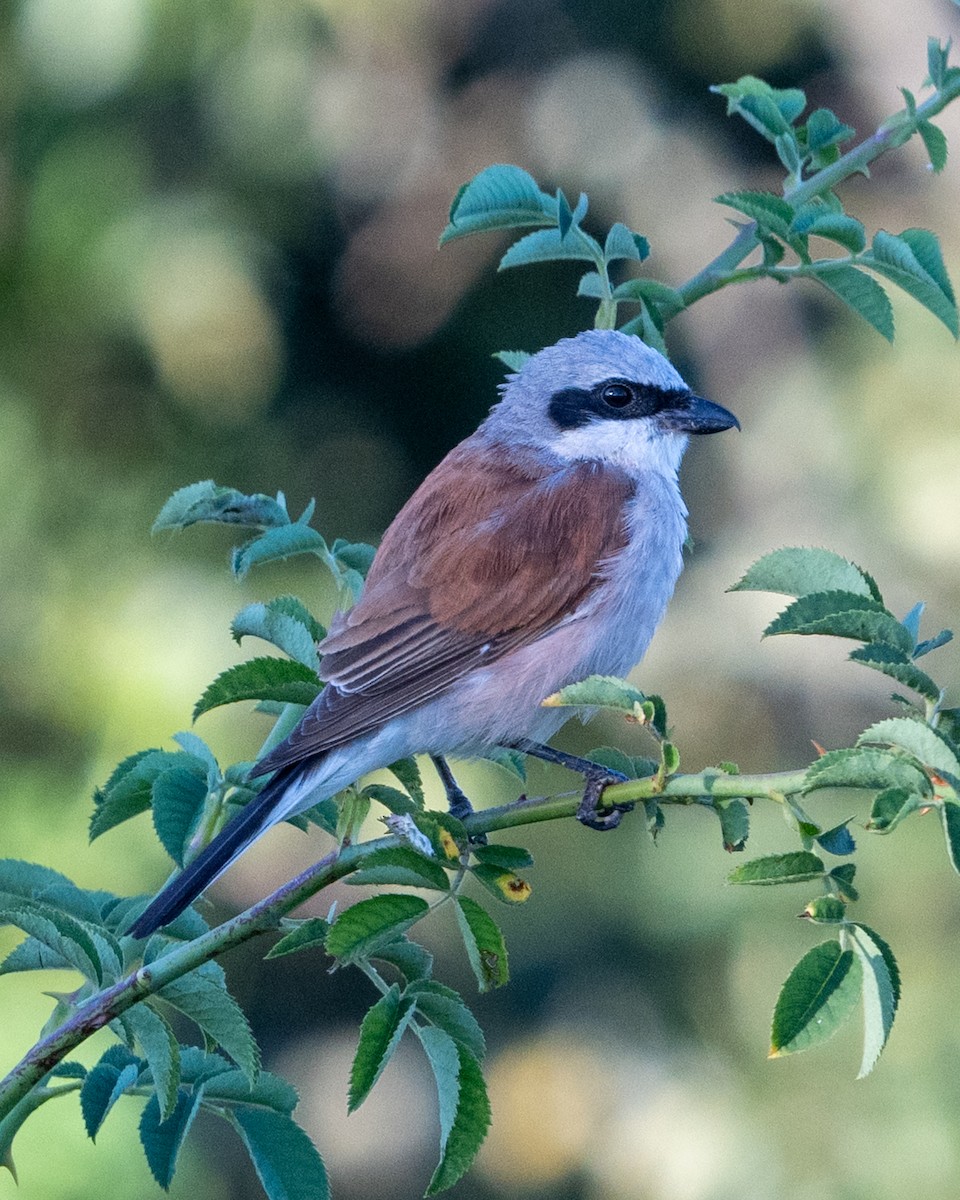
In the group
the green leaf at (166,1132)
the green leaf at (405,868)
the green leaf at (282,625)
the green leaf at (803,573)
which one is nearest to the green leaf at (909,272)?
the green leaf at (803,573)

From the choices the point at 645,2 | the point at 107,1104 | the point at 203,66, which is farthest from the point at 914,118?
the point at 645,2

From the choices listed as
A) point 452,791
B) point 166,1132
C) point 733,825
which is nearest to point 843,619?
point 733,825

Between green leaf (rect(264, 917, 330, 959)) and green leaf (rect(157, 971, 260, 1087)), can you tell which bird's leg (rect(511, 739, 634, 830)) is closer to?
green leaf (rect(264, 917, 330, 959))

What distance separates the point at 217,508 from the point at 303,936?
90 centimetres

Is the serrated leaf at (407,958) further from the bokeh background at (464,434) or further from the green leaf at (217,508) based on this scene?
the bokeh background at (464,434)

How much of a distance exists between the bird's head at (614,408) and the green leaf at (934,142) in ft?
3.35

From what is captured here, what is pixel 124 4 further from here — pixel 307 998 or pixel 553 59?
pixel 307 998

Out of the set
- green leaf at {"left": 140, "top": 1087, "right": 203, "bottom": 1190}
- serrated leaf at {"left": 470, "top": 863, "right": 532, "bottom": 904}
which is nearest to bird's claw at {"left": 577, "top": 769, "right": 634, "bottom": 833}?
serrated leaf at {"left": 470, "top": 863, "right": 532, "bottom": 904}

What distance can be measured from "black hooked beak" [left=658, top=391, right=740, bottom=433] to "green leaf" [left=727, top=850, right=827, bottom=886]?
1.95 meters

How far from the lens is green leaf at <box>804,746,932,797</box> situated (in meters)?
1.59

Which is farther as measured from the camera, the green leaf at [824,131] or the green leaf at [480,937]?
the green leaf at [824,131]

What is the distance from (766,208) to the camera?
230 centimetres

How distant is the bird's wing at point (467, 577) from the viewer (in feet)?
9.58

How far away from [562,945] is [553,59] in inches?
122
